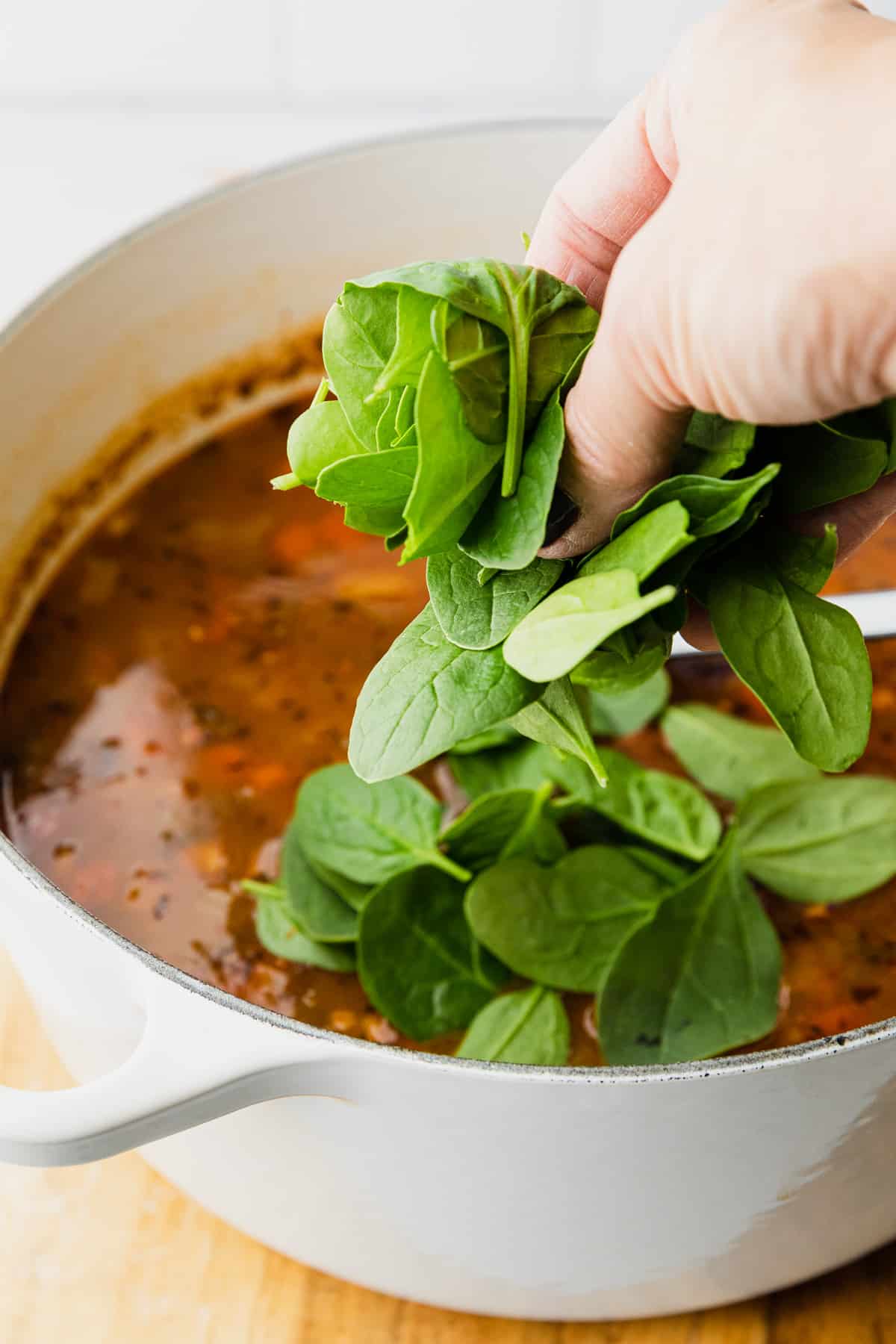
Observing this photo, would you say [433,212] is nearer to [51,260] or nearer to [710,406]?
[51,260]

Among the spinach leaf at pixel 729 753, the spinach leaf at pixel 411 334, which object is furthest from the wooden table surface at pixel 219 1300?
the spinach leaf at pixel 411 334

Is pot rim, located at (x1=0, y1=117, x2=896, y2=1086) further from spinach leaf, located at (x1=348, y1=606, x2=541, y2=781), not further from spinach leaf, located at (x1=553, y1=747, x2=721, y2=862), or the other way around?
spinach leaf, located at (x1=553, y1=747, x2=721, y2=862)

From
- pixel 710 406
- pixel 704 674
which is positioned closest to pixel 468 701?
pixel 710 406

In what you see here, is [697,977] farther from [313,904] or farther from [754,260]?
[754,260]

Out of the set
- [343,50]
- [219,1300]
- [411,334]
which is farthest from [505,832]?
[343,50]

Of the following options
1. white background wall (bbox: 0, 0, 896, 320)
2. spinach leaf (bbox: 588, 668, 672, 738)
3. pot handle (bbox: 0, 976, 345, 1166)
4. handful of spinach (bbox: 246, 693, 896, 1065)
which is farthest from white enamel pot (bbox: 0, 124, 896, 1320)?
white background wall (bbox: 0, 0, 896, 320)

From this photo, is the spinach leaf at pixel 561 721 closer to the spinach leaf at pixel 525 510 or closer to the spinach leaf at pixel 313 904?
the spinach leaf at pixel 525 510
